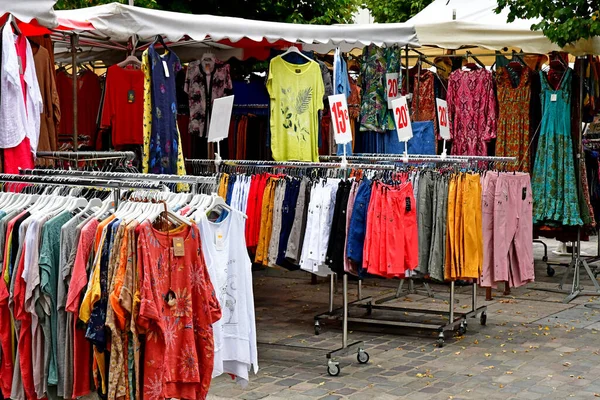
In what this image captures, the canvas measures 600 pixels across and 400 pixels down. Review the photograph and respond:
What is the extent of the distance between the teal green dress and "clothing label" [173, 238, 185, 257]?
680cm

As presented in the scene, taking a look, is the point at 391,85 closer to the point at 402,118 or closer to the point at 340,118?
the point at 402,118

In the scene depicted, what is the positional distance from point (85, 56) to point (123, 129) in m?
1.99

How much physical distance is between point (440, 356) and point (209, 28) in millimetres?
3561

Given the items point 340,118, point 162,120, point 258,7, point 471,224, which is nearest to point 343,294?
point 471,224

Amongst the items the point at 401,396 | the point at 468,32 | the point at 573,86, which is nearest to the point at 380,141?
the point at 468,32

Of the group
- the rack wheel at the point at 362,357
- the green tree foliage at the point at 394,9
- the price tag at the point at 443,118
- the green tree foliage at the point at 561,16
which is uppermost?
the green tree foliage at the point at 394,9

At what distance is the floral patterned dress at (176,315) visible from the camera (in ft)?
15.0

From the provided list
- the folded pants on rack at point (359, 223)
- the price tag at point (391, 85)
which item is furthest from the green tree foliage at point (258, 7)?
the folded pants on rack at point (359, 223)

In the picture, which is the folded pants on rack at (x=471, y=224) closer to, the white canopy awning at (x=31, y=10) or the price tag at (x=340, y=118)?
the price tag at (x=340, y=118)

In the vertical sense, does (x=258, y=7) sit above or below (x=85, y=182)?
above

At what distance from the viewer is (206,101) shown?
32.8ft

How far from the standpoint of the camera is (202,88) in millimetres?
9953

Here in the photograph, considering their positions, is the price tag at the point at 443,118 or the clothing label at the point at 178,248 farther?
the price tag at the point at 443,118

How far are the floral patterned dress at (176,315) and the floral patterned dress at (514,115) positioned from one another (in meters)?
6.69
